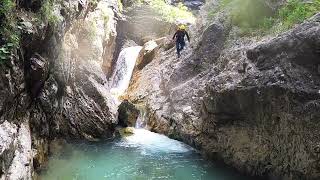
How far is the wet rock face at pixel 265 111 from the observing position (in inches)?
440

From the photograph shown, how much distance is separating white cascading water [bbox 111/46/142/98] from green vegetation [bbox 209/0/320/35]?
385 inches

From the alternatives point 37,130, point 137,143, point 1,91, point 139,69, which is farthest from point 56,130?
point 139,69

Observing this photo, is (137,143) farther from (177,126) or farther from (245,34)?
(245,34)

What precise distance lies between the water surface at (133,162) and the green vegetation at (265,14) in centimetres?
606

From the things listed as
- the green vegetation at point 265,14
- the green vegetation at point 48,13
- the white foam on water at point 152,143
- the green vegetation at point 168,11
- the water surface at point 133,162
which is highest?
the green vegetation at point 168,11

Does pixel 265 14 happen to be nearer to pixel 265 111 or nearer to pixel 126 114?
pixel 265 111

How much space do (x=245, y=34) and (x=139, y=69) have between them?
11.2 meters

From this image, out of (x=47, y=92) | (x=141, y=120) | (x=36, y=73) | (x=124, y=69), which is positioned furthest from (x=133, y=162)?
(x=124, y=69)

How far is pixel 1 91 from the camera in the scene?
953cm


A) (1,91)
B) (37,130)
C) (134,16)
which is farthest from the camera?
(134,16)

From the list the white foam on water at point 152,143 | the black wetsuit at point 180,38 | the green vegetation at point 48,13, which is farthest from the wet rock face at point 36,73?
the black wetsuit at point 180,38

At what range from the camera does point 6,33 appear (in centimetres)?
988

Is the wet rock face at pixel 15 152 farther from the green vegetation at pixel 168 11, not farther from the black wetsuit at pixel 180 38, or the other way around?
the green vegetation at pixel 168 11

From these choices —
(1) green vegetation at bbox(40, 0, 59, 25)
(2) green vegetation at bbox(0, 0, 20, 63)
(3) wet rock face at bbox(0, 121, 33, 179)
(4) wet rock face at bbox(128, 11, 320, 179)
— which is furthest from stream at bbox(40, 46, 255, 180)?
(1) green vegetation at bbox(40, 0, 59, 25)
